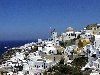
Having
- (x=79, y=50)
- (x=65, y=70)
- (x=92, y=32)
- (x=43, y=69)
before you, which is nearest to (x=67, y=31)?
(x=92, y=32)

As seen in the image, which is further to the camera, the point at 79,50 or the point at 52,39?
the point at 52,39

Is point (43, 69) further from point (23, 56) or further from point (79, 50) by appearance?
point (23, 56)

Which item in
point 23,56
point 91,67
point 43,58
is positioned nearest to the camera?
point 91,67

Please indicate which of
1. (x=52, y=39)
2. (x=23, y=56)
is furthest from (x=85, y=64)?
(x=52, y=39)

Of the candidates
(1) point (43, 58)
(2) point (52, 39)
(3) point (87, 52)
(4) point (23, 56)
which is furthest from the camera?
(2) point (52, 39)

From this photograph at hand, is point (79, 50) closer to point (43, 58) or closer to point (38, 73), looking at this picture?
point (43, 58)

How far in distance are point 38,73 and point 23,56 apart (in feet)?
36.0

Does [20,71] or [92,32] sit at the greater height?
[92,32]

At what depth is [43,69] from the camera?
125 feet

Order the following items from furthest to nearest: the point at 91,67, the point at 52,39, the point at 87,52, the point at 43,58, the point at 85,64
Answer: the point at 52,39, the point at 43,58, the point at 87,52, the point at 85,64, the point at 91,67

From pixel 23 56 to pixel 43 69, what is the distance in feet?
32.8

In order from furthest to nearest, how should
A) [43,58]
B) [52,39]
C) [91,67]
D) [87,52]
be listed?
[52,39]
[43,58]
[87,52]
[91,67]

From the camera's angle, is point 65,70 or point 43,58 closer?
point 65,70

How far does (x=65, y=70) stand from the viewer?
1326 inches
